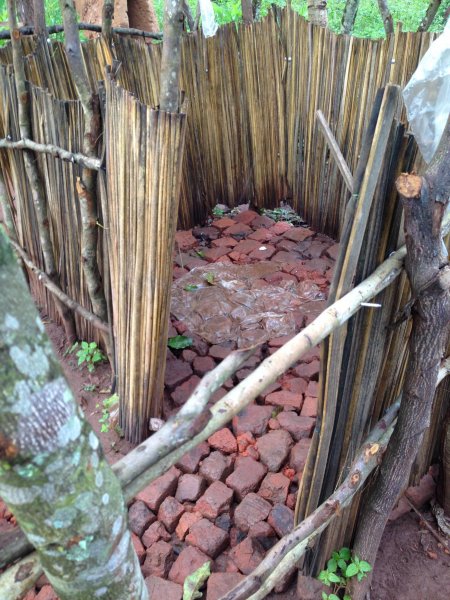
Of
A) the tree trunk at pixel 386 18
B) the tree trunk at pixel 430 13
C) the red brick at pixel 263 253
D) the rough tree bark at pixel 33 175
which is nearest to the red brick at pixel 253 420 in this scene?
the rough tree bark at pixel 33 175

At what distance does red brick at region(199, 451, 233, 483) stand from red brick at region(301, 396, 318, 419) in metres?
0.43

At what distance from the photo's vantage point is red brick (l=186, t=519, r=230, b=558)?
1978 millimetres

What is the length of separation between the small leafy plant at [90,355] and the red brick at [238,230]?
1.73 meters

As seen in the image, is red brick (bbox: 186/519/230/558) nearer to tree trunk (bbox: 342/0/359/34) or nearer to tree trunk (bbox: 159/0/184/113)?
tree trunk (bbox: 159/0/184/113)

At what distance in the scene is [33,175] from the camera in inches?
102

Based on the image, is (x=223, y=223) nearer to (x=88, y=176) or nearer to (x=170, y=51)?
(x=88, y=176)

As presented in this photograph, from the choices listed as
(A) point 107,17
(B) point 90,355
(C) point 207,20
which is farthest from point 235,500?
(C) point 207,20

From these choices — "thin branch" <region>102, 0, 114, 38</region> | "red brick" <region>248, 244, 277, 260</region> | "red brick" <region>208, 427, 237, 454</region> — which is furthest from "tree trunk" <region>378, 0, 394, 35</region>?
"red brick" <region>208, 427, 237, 454</region>

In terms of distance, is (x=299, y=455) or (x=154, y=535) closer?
(x=154, y=535)

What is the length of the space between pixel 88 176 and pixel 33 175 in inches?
24.0

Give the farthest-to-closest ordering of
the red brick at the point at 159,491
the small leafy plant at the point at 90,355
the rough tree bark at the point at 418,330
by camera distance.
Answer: the small leafy plant at the point at 90,355, the red brick at the point at 159,491, the rough tree bark at the point at 418,330

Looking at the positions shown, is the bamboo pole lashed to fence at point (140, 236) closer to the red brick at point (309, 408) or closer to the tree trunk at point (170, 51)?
the tree trunk at point (170, 51)

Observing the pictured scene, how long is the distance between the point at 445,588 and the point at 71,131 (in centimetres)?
230

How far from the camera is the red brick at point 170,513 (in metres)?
2.07
